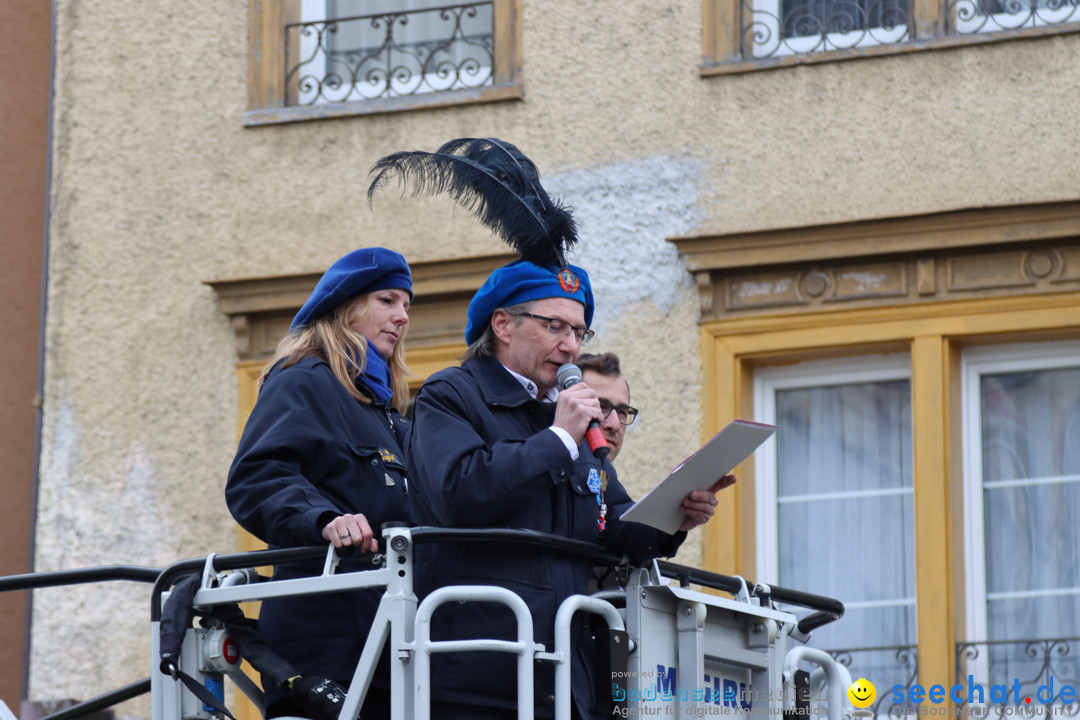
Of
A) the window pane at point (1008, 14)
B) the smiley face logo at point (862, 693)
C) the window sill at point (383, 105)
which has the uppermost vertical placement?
the window pane at point (1008, 14)

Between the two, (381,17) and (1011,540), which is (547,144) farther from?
(1011,540)

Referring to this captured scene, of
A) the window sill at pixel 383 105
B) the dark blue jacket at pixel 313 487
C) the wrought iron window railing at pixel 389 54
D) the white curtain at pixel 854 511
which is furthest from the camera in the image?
the wrought iron window railing at pixel 389 54

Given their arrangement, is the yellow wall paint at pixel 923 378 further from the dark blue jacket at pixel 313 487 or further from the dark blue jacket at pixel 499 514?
the dark blue jacket at pixel 499 514

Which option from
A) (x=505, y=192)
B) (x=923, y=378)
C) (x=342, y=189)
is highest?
(x=342, y=189)

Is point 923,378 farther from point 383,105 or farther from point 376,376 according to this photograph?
point 376,376

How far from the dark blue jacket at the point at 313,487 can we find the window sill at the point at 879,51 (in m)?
4.54

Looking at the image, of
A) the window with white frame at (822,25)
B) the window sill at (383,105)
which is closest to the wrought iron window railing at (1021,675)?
the window with white frame at (822,25)

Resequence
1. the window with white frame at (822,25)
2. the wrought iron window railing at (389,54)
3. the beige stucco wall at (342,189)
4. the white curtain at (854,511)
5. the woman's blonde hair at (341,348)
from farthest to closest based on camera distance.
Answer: the wrought iron window railing at (389,54), the window with white frame at (822,25), the beige stucco wall at (342,189), the white curtain at (854,511), the woman's blonde hair at (341,348)

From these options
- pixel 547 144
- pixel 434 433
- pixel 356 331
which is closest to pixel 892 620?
pixel 547 144

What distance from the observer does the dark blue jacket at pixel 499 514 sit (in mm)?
4961

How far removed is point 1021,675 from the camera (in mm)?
9078

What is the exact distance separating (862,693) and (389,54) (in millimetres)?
4100

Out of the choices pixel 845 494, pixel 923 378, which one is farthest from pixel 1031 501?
pixel 845 494

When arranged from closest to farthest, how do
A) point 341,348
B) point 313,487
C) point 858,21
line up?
point 313,487 → point 341,348 → point 858,21
